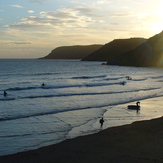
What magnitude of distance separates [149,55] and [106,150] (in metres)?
108

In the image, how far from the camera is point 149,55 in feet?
367

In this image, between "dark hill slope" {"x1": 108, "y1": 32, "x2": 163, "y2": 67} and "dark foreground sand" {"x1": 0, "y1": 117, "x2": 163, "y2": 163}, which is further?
"dark hill slope" {"x1": 108, "y1": 32, "x2": 163, "y2": 67}

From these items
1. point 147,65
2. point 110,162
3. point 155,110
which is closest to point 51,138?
point 110,162

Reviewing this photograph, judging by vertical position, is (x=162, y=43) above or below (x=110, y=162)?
above

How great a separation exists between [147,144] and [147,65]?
10519 centimetres

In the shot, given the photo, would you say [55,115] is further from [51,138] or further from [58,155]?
[58,155]

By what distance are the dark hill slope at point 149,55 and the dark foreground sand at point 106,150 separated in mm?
101850

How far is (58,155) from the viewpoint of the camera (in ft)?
31.9

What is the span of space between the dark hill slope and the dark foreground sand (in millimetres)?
101850

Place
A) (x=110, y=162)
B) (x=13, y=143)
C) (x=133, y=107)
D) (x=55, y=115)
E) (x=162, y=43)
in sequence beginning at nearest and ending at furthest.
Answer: (x=110, y=162), (x=13, y=143), (x=55, y=115), (x=133, y=107), (x=162, y=43)

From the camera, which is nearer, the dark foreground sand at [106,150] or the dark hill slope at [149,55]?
the dark foreground sand at [106,150]

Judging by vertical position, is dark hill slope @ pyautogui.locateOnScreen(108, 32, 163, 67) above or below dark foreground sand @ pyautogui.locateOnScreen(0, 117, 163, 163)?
above

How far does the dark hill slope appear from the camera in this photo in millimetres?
109062

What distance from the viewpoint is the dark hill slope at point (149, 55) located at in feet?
358
